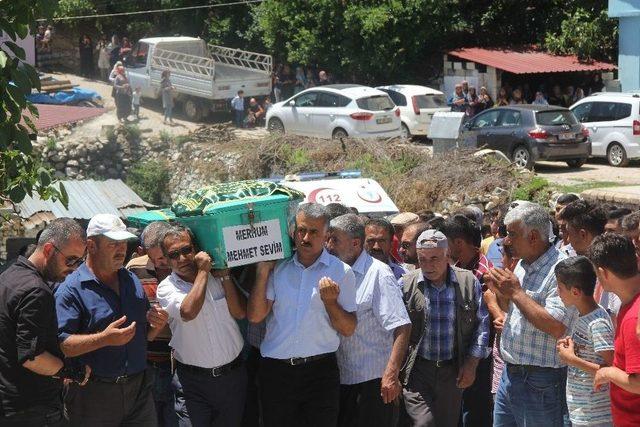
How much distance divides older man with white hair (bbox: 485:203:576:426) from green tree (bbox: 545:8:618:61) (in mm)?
25467

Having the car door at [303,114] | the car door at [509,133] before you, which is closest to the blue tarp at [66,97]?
the car door at [303,114]

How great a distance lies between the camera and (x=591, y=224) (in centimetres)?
720

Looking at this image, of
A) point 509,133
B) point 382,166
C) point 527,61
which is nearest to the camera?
point 382,166

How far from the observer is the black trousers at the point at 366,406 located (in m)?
6.71

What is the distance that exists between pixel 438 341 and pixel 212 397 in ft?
5.04

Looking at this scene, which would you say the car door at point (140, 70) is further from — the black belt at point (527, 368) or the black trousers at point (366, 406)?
the black belt at point (527, 368)

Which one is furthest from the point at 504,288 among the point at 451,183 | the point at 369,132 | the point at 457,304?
the point at 369,132

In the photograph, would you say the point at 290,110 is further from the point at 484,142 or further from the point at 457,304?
the point at 457,304

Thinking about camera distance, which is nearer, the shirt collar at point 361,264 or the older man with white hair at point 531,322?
the older man with white hair at point 531,322

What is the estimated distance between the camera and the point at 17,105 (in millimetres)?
5684

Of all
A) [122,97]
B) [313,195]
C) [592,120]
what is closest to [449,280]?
[313,195]

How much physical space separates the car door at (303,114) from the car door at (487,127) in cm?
471

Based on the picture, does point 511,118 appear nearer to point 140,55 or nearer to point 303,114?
point 303,114

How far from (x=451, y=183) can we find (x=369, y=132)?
25.9 ft
